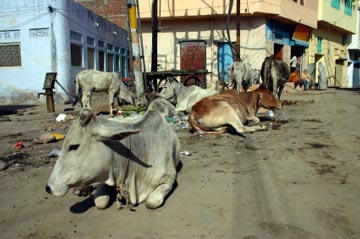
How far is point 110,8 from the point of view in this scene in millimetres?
25547

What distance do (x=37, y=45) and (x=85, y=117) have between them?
13985 millimetres

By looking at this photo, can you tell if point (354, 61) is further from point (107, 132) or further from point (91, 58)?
point (107, 132)

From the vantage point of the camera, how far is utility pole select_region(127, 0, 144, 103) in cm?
992

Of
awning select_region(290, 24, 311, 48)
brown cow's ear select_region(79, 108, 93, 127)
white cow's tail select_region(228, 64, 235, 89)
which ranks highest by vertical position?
awning select_region(290, 24, 311, 48)

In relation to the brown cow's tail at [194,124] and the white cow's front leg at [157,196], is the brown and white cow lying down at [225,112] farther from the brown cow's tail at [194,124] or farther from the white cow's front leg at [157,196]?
the white cow's front leg at [157,196]

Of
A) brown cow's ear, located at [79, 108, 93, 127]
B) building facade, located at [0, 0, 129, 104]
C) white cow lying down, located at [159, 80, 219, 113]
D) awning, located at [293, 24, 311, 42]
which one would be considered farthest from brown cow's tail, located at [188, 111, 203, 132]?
awning, located at [293, 24, 311, 42]

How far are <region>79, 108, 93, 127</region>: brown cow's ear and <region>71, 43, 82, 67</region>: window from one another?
13.9 meters

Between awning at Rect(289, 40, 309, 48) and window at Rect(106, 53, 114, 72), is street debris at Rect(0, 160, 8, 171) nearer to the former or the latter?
window at Rect(106, 53, 114, 72)

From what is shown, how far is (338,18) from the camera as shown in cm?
2523

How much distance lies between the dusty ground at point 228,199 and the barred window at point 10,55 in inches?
441

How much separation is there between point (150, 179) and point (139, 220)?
0.41 meters

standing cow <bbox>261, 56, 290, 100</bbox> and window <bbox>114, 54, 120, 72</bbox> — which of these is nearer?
standing cow <bbox>261, 56, 290, 100</bbox>

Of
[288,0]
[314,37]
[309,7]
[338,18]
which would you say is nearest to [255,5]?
[288,0]

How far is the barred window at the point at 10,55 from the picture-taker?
15.7m
